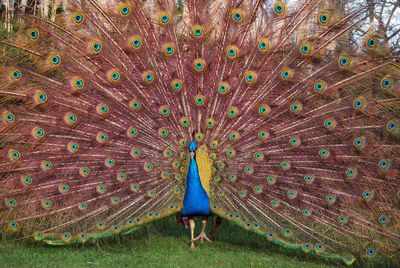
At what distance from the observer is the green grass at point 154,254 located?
5.09 m

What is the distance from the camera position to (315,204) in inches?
203

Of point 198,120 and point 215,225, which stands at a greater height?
point 198,120

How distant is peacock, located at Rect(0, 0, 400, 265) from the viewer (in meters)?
5.00

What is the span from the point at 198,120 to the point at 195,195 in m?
0.78

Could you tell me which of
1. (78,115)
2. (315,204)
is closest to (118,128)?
(78,115)

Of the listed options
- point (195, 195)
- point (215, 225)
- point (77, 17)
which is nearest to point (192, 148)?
point (195, 195)

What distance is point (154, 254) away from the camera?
5449 millimetres

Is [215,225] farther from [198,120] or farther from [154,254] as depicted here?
[198,120]

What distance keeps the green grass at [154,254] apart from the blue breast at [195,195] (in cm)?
50

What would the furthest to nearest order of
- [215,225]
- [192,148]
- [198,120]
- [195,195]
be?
[215,225] < [198,120] < [195,195] < [192,148]

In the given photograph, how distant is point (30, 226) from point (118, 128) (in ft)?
4.40

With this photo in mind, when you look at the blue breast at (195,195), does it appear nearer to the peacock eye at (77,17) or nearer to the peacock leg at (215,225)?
the peacock leg at (215,225)

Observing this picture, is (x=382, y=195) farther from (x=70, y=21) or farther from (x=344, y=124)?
(x=70, y=21)

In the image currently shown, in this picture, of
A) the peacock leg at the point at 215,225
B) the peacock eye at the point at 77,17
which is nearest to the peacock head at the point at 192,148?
the peacock leg at the point at 215,225
